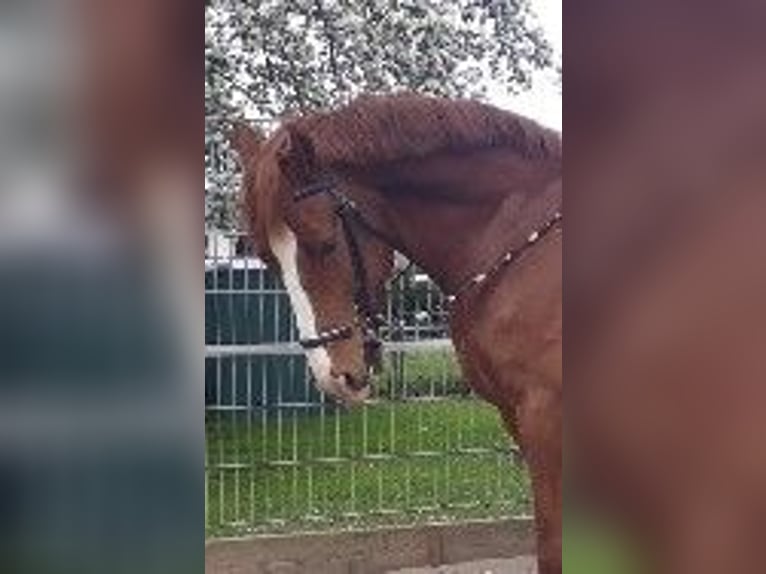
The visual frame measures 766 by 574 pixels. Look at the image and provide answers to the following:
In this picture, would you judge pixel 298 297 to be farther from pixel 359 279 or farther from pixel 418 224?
pixel 418 224

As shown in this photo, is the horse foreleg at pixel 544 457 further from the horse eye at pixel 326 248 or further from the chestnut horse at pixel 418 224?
the horse eye at pixel 326 248

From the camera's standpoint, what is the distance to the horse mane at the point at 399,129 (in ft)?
5.14

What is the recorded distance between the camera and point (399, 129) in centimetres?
160

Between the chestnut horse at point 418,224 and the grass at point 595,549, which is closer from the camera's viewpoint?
the grass at point 595,549

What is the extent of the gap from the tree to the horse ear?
2 cm

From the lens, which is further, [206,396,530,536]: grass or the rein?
[206,396,530,536]: grass

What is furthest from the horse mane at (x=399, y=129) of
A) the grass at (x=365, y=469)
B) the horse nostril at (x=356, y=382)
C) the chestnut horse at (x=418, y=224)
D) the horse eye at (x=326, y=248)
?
the grass at (x=365, y=469)

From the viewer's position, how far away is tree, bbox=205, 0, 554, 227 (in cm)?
148

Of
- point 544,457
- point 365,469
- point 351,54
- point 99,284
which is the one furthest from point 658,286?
point 365,469

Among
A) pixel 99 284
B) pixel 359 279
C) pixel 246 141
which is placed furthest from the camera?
pixel 359 279

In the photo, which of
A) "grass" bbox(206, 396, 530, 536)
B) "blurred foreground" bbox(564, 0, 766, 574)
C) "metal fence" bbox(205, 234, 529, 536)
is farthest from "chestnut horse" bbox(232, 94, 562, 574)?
"blurred foreground" bbox(564, 0, 766, 574)

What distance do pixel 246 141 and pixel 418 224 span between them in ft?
0.84

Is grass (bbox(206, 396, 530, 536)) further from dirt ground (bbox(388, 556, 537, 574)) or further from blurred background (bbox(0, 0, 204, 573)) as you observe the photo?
blurred background (bbox(0, 0, 204, 573))

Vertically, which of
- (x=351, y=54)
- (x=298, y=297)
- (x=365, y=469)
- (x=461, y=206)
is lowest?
(x=365, y=469)
